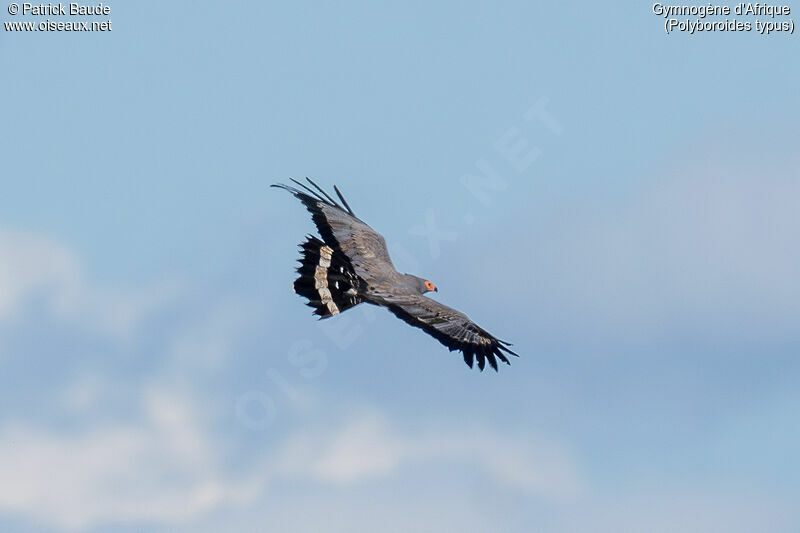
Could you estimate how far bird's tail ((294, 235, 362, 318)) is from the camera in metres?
31.0

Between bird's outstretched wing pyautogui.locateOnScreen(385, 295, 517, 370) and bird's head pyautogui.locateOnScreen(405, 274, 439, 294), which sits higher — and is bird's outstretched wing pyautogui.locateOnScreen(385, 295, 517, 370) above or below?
below

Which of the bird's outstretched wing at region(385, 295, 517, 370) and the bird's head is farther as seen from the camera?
the bird's head

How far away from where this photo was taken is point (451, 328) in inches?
1179

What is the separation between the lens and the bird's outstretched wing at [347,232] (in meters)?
32.3

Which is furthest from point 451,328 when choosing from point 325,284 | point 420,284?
point 325,284

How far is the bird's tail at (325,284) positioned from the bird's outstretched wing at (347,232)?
50 cm

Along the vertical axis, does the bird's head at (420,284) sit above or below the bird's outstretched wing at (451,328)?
above

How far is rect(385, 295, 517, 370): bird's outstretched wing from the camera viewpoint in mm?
29641

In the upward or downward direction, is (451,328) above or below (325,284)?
below

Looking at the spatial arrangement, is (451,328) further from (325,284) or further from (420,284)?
(325,284)

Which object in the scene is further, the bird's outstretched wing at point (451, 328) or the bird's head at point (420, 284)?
the bird's head at point (420, 284)

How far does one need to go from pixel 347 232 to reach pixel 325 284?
270 cm

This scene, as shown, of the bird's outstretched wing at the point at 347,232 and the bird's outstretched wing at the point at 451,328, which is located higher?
the bird's outstretched wing at the point at 347,232

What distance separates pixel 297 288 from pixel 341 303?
→ 1.12 m
